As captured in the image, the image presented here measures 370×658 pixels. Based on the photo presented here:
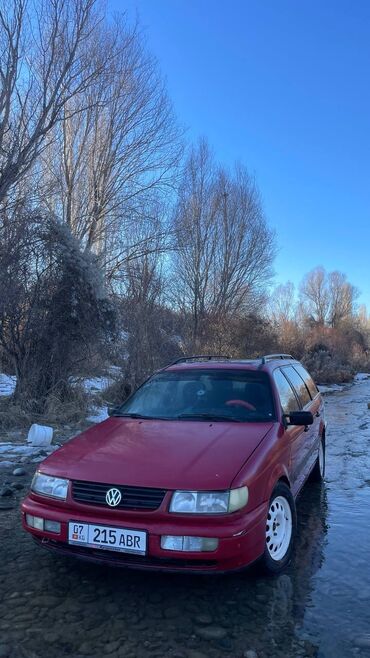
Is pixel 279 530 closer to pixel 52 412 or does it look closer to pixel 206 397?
pixel 206 397

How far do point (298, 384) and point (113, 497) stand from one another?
323 centimetres

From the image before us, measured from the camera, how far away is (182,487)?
10.5ft

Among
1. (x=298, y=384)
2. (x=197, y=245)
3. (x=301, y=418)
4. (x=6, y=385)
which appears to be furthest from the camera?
(x=197, y=245)

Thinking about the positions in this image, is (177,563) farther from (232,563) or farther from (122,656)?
(122,656)

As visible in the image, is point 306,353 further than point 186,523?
Yes

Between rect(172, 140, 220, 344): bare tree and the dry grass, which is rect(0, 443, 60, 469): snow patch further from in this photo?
rect(172, 140, 220, 344): bare tree

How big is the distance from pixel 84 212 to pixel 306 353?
17.6 meters

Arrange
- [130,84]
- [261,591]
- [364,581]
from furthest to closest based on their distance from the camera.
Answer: [130,84] < [364,581] < [261,591]

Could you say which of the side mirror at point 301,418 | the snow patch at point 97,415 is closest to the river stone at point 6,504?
the side mirror at point 301,418

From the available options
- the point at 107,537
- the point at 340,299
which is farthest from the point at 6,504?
the point at 340,299

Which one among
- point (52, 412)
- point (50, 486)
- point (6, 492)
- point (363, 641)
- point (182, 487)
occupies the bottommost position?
point (363, 641)

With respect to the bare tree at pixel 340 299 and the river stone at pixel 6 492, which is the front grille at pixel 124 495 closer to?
the river stone at pixel 6 492

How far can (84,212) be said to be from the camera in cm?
1939

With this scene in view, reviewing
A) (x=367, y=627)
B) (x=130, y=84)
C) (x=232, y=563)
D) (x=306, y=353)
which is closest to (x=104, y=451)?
(x=232, y=563)
